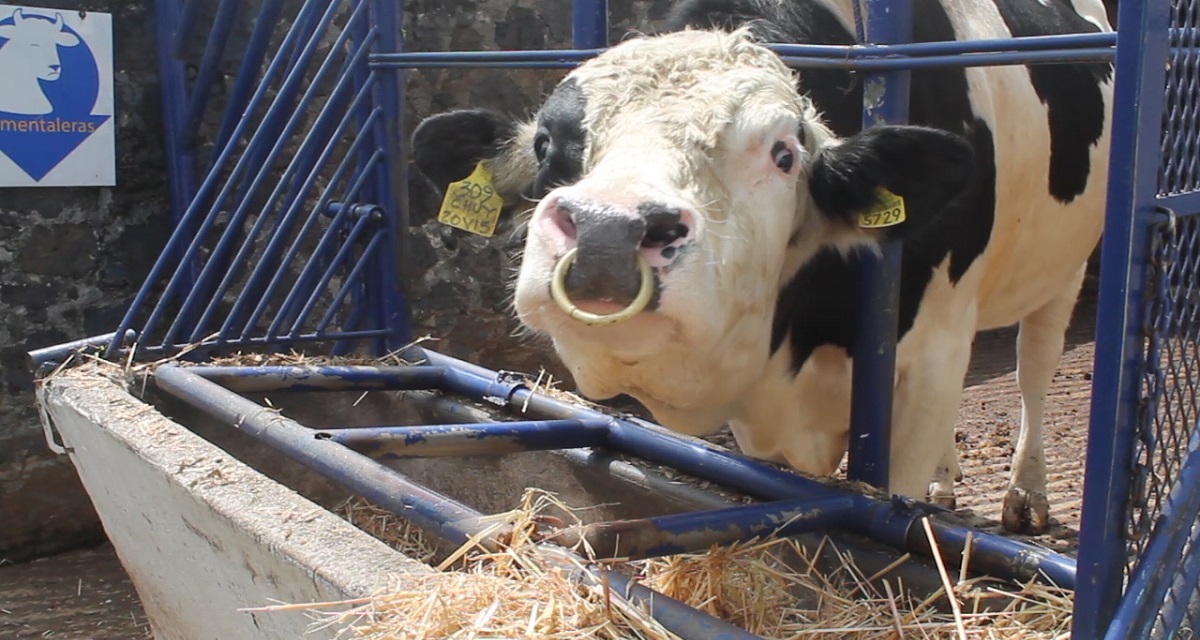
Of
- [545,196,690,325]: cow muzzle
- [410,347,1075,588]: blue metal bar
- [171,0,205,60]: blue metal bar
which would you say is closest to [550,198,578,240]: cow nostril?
[545,196,690,325]: cow muzzle

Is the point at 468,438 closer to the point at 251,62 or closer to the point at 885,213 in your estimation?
the point at 885,213

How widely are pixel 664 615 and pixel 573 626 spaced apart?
0.13 meters

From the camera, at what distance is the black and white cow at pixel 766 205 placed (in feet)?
6.34

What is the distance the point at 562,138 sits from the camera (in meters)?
2.39

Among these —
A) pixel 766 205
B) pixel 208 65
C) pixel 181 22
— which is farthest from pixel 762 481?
pixel 181 22

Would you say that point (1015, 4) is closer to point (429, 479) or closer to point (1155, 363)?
point (429, 479)

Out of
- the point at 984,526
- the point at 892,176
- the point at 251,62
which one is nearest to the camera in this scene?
the point at 892,176

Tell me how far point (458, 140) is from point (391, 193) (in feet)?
3.57

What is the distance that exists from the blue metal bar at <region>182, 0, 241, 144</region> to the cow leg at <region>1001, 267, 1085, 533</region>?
330cm

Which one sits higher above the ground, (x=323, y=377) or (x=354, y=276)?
(x=354, y=276)

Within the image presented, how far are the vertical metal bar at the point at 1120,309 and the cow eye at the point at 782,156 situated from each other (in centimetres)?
95

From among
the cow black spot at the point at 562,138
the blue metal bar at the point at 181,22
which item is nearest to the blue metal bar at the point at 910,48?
the cow black spot at the point at 562,138

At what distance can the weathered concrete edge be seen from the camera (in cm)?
200

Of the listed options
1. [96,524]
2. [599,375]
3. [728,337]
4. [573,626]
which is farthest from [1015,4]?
[96,524]
